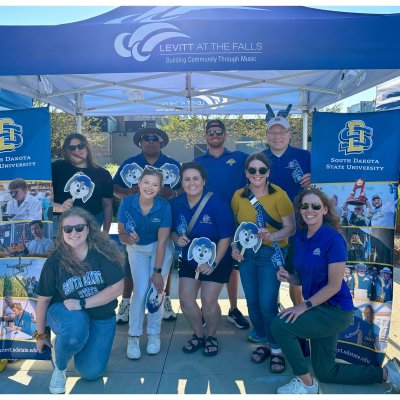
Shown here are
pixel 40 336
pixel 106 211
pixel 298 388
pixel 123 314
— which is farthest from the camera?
pixel 123 314

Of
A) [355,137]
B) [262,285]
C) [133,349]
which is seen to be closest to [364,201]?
[355,137]

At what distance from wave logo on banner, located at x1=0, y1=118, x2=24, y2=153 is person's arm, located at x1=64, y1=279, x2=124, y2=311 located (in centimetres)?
131

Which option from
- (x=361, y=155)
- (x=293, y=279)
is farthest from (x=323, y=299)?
(x=361, y=155)

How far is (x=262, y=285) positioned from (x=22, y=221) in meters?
2.01

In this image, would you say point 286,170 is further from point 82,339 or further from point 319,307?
point 82,339

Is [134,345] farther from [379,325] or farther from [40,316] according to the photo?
[379,325]

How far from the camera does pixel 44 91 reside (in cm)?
430

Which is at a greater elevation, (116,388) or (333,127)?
(333,127)

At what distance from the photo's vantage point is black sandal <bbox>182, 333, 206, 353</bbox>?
3.38 meters

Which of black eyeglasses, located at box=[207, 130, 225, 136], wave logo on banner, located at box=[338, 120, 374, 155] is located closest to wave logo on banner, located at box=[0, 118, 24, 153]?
black eyeglasses, located at box=[207, 130, 225, 136]

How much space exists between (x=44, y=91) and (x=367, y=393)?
421cm

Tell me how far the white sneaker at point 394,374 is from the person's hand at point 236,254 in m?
1.34

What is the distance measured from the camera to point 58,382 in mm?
2809

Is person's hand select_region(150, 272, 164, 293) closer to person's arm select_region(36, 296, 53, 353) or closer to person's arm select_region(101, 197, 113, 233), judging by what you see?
person's arm select_region(101, 197, 113, 233)
